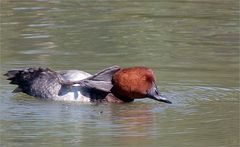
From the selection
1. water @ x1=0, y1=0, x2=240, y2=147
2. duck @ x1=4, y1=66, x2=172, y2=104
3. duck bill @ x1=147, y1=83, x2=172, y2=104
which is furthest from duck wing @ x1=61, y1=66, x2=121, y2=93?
Result: duck bill @ x1=147, y1=83, x2=172, y2=104

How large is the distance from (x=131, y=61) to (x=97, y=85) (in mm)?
2805

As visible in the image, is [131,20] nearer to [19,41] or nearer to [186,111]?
[19,41]

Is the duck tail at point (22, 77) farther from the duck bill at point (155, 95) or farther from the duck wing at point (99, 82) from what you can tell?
the duck bill at point (155, 95)

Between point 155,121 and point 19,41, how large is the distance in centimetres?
560

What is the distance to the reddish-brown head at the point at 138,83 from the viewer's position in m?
11.4

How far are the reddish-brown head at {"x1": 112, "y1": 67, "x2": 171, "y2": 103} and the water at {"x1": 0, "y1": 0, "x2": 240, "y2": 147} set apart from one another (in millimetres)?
173

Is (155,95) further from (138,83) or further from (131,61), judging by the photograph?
(131,61)

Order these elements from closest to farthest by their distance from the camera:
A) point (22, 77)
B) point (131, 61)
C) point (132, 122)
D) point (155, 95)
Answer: point (132, 122) → point (155, 95) → point (22, 77) → point (131, 61)

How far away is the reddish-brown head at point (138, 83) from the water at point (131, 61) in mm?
173

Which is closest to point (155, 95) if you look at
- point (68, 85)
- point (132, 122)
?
point (132, 122)

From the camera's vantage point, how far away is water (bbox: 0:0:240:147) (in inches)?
398

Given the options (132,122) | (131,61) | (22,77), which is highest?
(22,77)

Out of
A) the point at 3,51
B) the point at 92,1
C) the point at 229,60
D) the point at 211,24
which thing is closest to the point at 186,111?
the point at 229,60

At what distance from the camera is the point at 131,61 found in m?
14.2
